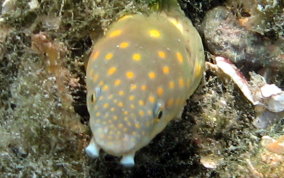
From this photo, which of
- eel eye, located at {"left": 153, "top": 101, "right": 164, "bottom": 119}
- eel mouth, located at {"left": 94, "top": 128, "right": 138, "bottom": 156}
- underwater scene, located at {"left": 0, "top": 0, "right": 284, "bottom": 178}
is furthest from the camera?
underwater scene, located at {"left": 0, "top": 0, "right": 284, "bottom": 178}

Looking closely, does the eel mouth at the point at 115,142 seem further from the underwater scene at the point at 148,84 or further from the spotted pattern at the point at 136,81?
the underwater scene at the point at 148,84

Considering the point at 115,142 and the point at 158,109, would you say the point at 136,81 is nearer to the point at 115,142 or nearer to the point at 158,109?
the point at 158,109

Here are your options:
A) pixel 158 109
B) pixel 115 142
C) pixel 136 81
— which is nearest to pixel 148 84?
pixel 136 81

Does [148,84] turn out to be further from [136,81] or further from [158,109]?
[158,109]

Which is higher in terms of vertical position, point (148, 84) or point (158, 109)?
point (148, 84)

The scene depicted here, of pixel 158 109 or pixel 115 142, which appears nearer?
pixel 115 142

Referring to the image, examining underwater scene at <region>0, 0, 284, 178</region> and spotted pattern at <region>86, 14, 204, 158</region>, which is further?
underwater scene at <region>0, 0, 284, 178</region>

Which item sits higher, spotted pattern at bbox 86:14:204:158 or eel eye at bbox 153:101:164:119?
spotted pattern at bbox 86:14:204:158

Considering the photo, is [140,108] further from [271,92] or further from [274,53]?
[274,53]

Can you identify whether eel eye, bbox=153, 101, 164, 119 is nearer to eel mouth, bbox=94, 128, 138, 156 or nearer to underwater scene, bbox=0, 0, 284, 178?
underwater scene, bbox=0, 0, 284, 178

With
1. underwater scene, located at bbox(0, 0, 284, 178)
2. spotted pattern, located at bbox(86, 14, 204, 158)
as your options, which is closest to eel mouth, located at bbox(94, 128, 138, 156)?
spotted pattern, located at bbox(86, 14, 204, 158)
